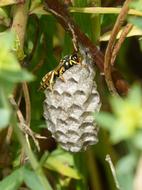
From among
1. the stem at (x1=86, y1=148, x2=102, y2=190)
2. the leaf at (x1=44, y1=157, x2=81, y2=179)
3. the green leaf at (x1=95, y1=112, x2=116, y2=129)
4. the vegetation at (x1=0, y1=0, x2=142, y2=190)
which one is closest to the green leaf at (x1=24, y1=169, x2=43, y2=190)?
the vegetation at (x1=0, y1=0, x2=142, y2=190)

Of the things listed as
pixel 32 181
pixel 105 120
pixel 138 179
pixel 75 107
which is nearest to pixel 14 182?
pixel 32 181

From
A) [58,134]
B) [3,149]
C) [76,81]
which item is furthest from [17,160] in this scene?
[76,81]

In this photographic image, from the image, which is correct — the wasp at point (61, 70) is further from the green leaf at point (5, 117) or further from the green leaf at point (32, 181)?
the green leaf at point (5, 117)

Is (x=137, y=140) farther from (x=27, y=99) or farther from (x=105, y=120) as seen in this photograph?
(x=27, y=99)

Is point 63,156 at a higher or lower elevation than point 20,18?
lower

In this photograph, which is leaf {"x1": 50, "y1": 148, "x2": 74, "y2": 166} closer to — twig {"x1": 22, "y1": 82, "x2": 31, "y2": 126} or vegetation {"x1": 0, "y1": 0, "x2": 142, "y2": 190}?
vegetation {"x1": 0, "y1": 0, "x2": 142, "y2": 190}
